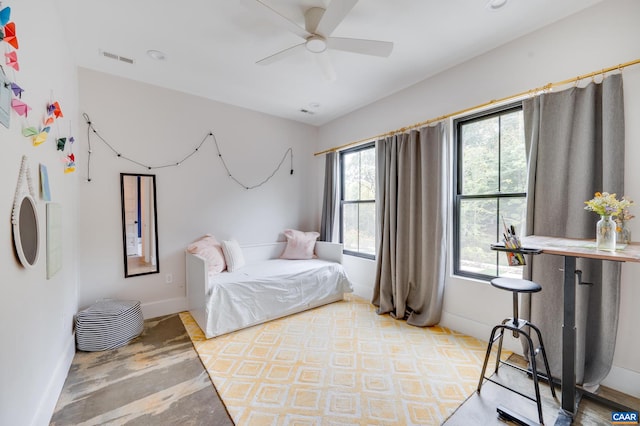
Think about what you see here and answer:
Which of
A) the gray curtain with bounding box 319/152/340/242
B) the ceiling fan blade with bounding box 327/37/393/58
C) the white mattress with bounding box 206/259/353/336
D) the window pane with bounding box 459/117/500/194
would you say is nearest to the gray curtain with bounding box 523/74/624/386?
the window pane with bounding box 459/117/500/194

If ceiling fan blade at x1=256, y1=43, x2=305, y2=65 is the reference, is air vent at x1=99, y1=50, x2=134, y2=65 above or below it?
above

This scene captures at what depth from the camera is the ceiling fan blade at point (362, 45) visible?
1.90m

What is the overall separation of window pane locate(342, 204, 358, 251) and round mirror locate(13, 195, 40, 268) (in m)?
3.23

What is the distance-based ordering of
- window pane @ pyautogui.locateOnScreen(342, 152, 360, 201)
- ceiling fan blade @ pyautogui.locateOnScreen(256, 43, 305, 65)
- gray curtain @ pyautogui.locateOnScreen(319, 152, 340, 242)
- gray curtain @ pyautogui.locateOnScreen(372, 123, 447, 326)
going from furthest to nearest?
gray curtain @ pyautogui.locateOnScreen(319, 152, 340, 242) < window pane @ pyautogui.locateOnScreen(342, 152, 360, 201) < gray curtain @ pyautogui.locateOnScreen(372, 123, 447, 326) < ceiling fan blade @ pyautogui.locateOnScreen(256, 43, 305, 65)

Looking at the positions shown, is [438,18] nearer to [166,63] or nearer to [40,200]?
[166,63]

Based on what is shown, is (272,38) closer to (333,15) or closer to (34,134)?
(333,15)

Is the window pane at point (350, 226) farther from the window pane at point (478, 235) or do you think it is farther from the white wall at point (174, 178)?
the window pane at point (478, 235)

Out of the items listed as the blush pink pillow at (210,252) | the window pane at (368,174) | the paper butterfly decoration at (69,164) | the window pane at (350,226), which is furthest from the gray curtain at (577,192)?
the paper butterfly decoration at (69,164)

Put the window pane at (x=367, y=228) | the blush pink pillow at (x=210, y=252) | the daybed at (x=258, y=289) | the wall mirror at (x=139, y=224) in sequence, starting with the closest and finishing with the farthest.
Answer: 1. the daybed at (x=258, y=289)
2. the wall mirror at (x=139, y=224)
3. the blush pink pillow at (x=210, y=252)
4. the window pane at (x=367, y=228)

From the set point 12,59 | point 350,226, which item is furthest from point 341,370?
point 12,59

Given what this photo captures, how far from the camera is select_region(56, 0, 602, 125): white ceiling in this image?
1875 mm

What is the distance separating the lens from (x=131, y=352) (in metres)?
2.30

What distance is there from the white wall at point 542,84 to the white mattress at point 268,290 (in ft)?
4.49

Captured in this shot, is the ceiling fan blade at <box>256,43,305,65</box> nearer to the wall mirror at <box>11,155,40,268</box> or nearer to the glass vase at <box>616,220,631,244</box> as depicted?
the wall mirror at <box>11,155,40,268</box>
